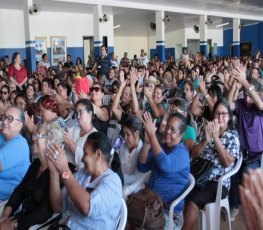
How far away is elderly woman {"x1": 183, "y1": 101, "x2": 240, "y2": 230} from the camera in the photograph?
2.79 m

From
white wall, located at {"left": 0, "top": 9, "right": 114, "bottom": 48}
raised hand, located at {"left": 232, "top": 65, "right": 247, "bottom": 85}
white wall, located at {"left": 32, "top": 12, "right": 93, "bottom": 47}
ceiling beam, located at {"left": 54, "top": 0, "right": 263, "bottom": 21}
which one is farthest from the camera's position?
white wall, located at {"left": 32, "top": 12, "right": 93, "bottom": 47}

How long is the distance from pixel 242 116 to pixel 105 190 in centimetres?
207

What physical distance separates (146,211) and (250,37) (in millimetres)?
27583

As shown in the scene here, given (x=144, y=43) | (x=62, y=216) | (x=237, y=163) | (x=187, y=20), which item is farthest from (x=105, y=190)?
(x=144, y=43)

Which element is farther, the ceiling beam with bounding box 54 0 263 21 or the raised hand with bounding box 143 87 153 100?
the ceiling beam with bounding box 54 0 263 21

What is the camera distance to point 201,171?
2914 millimetres

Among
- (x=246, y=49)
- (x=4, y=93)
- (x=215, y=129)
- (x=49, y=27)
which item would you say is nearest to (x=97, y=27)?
(x=49, y=27)

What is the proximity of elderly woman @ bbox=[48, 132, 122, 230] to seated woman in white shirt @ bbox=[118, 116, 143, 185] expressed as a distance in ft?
2.51

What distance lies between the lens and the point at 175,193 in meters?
2.59

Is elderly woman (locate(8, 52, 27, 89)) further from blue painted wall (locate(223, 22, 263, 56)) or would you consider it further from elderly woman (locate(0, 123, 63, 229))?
blue painted wall (locate(223, 22, 263, 56))

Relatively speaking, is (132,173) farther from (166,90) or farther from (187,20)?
(187,20)

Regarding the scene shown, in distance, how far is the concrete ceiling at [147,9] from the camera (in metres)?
12.8

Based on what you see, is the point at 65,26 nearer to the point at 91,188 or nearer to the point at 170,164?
the point at 170,164

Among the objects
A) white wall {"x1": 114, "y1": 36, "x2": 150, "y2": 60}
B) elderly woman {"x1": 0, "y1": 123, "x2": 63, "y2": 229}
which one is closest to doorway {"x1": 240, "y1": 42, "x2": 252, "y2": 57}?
white wall {"x1": 114, "y1": 36, "x2": 150, "y2": 60}
